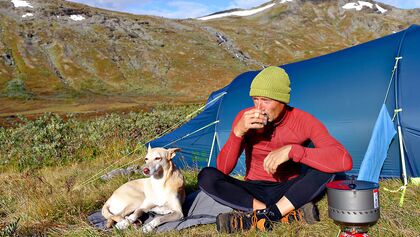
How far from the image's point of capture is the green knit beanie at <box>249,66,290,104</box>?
4.47 metres

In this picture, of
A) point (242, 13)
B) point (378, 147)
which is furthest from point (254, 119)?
point (242, 13)

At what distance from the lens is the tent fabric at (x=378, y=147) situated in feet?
18.6

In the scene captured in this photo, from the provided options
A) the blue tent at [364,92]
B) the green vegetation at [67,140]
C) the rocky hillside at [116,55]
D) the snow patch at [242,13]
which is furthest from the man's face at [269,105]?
the snow patch at [242,13]

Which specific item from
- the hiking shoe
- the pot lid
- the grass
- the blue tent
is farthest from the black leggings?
the blue tent

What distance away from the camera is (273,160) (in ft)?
13.6

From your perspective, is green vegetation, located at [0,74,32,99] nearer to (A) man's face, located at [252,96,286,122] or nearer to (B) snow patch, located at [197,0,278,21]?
(A) man's face, located at [252,96,286,122]

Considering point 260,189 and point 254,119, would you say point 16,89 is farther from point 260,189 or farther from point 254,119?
point 254,119

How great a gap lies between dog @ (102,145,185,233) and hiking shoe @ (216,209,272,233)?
0.78 meters

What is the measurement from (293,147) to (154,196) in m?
1.98

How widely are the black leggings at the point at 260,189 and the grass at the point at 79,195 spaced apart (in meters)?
0.32

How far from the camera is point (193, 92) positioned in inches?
2933

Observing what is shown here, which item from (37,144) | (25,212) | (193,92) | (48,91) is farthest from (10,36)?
(25,212)

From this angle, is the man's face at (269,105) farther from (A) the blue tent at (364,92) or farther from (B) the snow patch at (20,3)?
(B) the snow patch at (20,3)

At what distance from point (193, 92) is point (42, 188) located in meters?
67.9
